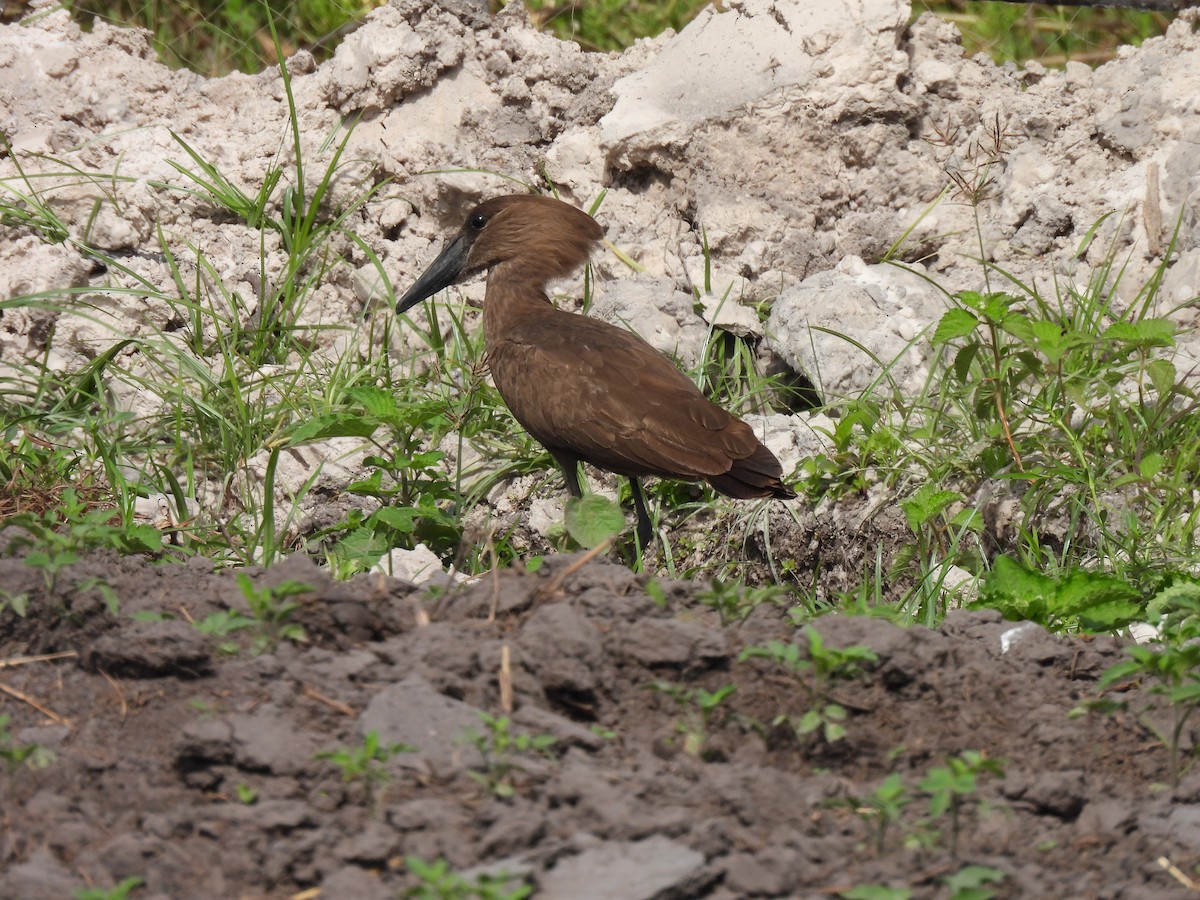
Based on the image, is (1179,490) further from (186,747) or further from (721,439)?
(186,747)

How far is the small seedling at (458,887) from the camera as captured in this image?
2033 mm

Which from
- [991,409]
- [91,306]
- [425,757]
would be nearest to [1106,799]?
[425,757]

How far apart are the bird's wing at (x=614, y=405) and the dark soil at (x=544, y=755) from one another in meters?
1.46

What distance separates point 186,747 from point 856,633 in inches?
51.7

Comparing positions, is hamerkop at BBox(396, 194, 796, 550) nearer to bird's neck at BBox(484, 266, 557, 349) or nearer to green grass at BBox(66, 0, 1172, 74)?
bird's neck at BBox(484, 266, 557, 349)

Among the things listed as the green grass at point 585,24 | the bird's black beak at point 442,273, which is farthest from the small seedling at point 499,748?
the green grass at point 585,24

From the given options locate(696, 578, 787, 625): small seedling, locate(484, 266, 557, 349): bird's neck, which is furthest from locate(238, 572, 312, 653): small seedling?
locate(484, 266, 557, 349): bird's neck

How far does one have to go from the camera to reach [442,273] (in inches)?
221

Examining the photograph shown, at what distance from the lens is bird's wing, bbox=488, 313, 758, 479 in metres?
4.56

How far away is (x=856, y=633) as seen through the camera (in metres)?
2.87

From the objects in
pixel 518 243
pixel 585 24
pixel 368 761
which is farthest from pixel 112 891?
pixel 585 24

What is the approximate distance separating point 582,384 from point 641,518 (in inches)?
22.3

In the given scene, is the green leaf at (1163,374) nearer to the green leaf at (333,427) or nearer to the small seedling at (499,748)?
the green leaf at (333,427)

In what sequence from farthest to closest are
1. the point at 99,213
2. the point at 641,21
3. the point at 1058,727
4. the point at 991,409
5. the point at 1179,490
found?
→ the point at 641,21
the point at 99,213
the point at 991,409
the point at 1179,490
the point at 1058,727
